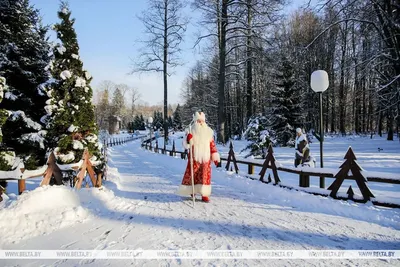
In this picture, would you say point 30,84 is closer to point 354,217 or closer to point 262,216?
point 262,216

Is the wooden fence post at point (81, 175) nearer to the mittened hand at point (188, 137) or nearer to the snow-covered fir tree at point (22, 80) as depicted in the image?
the mittened hand at point (188, 137)

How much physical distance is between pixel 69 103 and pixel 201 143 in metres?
5.15

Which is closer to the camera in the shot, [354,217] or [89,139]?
[354,217]

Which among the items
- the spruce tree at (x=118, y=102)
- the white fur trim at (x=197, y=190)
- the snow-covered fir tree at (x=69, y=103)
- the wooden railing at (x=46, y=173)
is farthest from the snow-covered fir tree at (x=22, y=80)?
the spruce tree at (x=118, y=102)

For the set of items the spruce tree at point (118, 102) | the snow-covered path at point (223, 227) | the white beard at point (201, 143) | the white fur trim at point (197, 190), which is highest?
the spruce tree at point (118, 102)

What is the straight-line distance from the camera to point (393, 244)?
370cm

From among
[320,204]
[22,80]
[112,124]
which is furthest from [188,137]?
[112,124]

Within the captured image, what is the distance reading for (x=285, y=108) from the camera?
24609 mm

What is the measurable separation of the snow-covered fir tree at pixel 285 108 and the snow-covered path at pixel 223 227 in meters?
18.9

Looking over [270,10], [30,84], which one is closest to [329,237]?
[30,84]

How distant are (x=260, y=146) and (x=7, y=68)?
37.8ft

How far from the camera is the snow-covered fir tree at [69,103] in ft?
28.2

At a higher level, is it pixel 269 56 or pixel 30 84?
pixel 269 56

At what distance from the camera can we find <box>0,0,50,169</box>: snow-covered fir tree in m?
9.88
